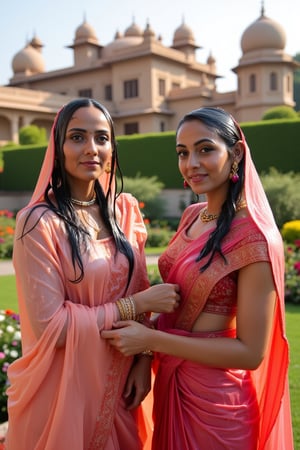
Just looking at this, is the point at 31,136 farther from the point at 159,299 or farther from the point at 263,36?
the point at 159,299

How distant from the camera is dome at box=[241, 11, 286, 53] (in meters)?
29.4

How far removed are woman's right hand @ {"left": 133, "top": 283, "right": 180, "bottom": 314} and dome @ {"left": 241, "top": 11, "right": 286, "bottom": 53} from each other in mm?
30374

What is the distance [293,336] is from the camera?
5410 millimetres

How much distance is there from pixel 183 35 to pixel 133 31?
13.8 feet

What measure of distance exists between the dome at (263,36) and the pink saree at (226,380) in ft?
99.0

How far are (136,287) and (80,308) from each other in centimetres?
28

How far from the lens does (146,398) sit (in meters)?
2.03

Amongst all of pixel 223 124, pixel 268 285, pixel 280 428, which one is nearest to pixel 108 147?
pixel 223 124

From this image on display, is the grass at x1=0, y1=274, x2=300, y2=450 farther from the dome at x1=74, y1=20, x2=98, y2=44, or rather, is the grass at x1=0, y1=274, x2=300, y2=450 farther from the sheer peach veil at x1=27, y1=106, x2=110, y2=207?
the dome at x1=74, y1=20, x2=98, y2=44

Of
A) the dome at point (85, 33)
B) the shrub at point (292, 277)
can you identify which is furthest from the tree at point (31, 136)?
the shrub at point (292, 277)

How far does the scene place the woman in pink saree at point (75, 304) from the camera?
5.48ft

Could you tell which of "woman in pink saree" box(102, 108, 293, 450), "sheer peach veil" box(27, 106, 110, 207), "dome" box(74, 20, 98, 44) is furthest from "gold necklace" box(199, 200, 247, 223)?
"dome" box(74, 20, 98, 44)

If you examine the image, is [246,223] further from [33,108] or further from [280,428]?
[33,108]

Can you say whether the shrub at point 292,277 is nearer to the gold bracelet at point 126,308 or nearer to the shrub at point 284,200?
the shrub at point 284,200
